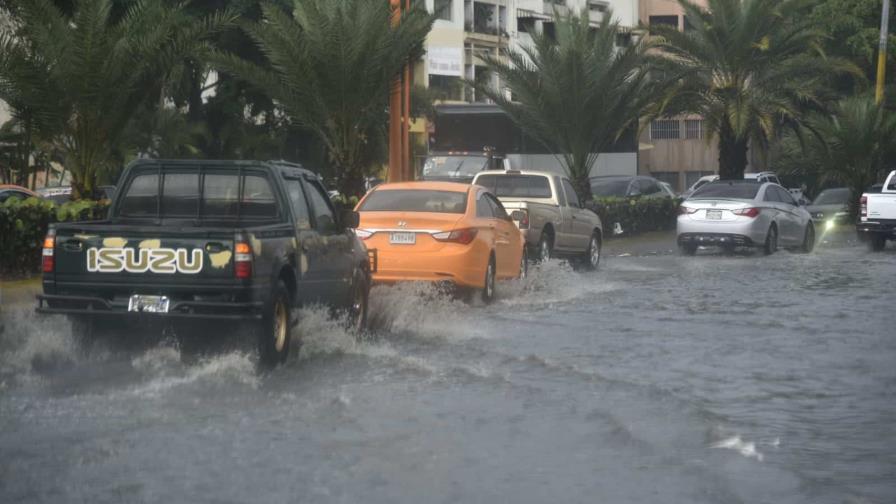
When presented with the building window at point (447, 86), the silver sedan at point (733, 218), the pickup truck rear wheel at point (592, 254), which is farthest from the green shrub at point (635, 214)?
the building window at point (447, 86)

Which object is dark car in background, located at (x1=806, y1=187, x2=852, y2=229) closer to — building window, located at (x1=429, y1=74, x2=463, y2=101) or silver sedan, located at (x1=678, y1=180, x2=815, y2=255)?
silver sedan, located at (x1=678, y1=180, x2=815, y2=255)

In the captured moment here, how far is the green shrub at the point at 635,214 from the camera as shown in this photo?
3522cm

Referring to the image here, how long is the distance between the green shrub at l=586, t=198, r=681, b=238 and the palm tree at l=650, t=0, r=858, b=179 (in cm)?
189

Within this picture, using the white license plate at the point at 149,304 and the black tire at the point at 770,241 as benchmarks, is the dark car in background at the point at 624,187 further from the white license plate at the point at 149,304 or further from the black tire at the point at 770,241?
the white license plate at the point at 149,304

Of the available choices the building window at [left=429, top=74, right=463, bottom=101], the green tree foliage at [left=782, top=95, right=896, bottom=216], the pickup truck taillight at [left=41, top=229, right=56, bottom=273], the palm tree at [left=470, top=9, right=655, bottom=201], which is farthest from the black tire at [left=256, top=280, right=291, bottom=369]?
the building window at [left=429, top=74, right=463, bottom=101]

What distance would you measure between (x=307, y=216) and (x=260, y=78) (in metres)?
14.0

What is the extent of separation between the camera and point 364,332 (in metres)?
14.7

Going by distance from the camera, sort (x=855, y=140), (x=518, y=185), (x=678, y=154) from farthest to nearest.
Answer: (x=678, y=154) < (x=855, y=140) < (x=518, y=185)

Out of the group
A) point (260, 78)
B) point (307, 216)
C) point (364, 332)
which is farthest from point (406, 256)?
point (260, 78)

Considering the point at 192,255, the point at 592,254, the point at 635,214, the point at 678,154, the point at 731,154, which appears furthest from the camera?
the point at 678,154

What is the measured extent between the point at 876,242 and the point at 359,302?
18866 mm

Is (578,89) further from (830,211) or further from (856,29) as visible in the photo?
(856,29)

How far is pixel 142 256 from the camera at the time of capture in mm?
11188

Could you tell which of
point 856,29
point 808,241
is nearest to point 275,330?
point 808,241
